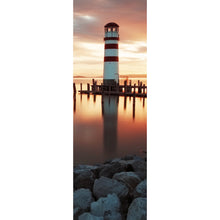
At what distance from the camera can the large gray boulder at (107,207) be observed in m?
1.04

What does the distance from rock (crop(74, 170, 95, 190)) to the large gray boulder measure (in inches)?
8.7

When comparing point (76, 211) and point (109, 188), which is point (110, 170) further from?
point (76, 211)

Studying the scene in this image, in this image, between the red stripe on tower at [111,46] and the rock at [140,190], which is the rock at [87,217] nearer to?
the rock at [140,190]

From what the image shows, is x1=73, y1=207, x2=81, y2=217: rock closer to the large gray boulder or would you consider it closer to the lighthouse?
the large gray boulder

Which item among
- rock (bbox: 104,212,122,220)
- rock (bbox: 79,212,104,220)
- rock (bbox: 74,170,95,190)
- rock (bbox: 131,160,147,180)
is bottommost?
rock (bbox: 104,212,122,220)

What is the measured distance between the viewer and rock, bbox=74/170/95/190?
1334mm

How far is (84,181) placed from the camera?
1351 millimetres

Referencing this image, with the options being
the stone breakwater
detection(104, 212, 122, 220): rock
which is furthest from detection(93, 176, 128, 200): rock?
detection(104, 212, 122, 220): rock

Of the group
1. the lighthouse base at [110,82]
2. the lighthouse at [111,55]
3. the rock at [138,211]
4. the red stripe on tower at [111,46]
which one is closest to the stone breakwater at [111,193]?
the rock at [138,211]

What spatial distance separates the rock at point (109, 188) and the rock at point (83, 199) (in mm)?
43
